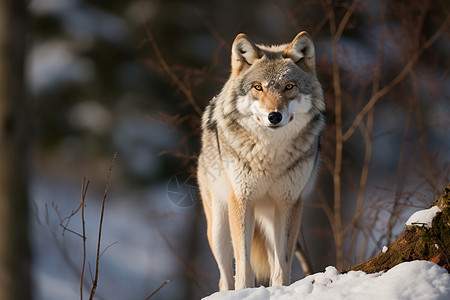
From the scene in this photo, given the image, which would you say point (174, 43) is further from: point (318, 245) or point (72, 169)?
point (318, 245)

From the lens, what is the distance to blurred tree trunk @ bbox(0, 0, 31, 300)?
4957mm

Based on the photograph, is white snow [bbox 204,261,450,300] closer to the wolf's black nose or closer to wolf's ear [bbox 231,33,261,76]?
the wolf's black nose

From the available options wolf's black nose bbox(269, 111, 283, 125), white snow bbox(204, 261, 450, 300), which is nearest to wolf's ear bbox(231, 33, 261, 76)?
wolf's black nose bbox(269, 111, 283, 125)

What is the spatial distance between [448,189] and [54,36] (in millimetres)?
13691

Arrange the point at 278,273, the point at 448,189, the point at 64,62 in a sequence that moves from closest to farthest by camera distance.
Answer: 1. the point at 448,189
2. the point at 278,273
3. the point at 64,62

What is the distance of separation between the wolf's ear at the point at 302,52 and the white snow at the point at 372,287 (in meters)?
2.16

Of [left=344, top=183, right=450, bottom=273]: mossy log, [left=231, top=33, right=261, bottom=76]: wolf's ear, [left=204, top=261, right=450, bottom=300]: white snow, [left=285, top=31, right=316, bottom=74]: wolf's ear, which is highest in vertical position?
[left=231, top=33, right=261, bottom=76]: wolf's ear

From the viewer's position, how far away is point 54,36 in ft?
48.8

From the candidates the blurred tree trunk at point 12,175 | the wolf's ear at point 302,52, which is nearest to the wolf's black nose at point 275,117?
the wolf's ear at point 302,52

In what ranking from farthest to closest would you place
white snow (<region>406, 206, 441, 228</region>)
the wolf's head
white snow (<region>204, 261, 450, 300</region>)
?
1. the wolf's head
2. white snow (<region>406, 206, 441, 228</region>)
3. white snow (<region>204, 261, 450, 300</region>)

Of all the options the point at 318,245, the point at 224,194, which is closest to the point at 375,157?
the point at 318,245

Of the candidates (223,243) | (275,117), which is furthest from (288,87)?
(223,243)

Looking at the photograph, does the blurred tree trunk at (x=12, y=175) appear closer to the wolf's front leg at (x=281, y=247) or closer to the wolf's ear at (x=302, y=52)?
the wolf's front leg at (x=281, y=247)

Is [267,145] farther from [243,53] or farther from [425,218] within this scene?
[425,218]
